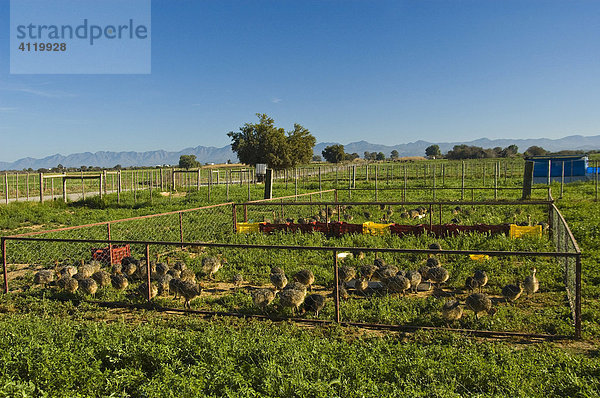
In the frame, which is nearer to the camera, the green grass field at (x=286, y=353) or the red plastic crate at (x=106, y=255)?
the green grass field at (x=286, y=353)

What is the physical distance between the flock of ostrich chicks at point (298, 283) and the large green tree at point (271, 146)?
110 feet

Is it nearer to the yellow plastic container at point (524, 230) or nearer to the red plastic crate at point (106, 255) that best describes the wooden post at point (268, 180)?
the red plastic crate at point (106, 255)

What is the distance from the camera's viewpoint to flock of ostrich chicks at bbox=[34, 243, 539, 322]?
6887 millimetres

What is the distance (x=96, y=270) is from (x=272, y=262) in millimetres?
3863

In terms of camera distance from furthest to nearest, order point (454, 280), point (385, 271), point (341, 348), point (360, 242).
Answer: point (360, 242), point (454, 280), point (385, 271), point (341, 348)

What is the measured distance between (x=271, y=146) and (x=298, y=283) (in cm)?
3593

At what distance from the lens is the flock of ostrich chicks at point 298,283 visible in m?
6.89

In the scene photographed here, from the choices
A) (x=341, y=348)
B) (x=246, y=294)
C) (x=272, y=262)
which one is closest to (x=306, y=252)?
(x=272, y=262)

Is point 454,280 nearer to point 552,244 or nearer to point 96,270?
point 552,244

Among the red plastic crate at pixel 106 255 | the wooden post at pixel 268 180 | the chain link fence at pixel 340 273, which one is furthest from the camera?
the wooden post at pixel 268 180

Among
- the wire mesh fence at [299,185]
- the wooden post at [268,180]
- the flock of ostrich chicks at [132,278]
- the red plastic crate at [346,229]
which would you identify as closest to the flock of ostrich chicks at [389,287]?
the flock of ostrich chicks at [132,278]

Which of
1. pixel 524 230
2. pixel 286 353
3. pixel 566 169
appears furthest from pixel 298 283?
pixel 566 169

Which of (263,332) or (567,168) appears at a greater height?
(567,168)

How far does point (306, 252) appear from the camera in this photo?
11156 millimetres
